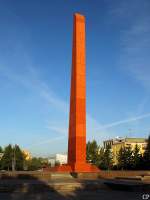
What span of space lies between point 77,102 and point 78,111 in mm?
684

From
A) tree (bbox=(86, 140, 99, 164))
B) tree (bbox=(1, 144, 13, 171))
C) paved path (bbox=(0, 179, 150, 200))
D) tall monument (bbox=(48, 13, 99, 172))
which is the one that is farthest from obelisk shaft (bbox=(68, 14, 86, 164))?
tree (bbox=(1, 144, 13, 171))

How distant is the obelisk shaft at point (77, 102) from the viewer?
27.9m

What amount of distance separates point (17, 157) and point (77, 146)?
40.7m

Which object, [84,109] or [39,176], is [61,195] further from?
[84,109]

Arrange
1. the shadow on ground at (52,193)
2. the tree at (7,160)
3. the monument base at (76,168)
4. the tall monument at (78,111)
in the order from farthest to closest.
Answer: the tree at (7,160)
the tall monument at (78,111)
the monument base at (76,168)
the shadow on ground at (52,193)

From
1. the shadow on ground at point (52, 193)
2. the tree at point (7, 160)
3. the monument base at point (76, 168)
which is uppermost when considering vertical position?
the tree at point (7, 160)

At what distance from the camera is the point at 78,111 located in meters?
28.1

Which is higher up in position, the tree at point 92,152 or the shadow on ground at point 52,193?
the tree at point 92,152

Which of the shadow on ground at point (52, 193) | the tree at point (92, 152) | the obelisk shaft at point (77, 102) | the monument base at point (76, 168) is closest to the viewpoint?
the shadow on ground at point (52, 193)

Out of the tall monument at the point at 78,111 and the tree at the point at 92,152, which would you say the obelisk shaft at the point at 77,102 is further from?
the tree at the point at 92,152

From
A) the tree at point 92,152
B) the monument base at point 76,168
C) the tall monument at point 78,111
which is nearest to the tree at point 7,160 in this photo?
the tree at point 92,152

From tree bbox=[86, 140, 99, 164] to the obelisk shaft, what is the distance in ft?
104

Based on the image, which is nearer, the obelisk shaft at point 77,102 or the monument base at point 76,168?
the monument base at point 76,168

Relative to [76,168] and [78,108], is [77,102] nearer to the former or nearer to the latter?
[78,108]
